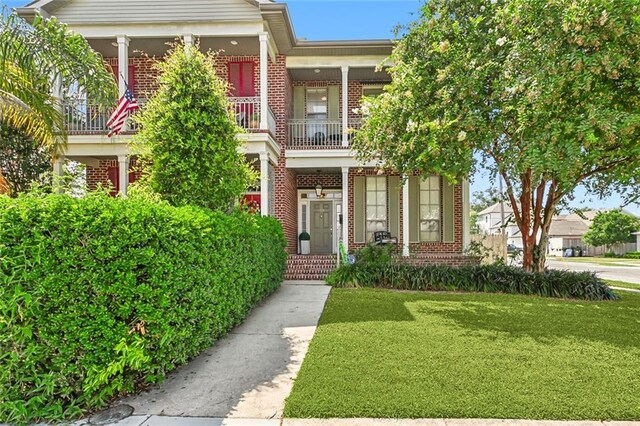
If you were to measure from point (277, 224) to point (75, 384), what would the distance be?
6409mm

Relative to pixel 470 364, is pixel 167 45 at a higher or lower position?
higher

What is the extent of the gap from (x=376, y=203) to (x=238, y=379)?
1015cm

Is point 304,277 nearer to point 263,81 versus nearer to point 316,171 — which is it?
point 316,171

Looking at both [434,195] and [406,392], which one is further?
[434,195]

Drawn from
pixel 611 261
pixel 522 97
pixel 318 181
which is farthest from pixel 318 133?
pixel 611 261

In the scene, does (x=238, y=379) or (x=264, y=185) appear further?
(x=264, y=185)

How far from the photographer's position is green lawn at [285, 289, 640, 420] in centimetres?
325

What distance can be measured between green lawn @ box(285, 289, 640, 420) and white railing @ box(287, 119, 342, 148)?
709 cm

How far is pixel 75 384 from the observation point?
3.26 metres

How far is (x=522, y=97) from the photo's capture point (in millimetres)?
6703

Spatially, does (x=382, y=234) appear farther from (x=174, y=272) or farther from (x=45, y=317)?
(x=45, y=317)

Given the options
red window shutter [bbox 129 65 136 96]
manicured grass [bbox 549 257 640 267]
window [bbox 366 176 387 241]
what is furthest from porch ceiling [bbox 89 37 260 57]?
manicured grass [bbox 549 257 640 267]

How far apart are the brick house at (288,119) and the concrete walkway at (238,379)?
493 centimetres

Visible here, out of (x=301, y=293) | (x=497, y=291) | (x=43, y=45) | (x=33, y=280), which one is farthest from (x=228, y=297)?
(x=497, y=291)
